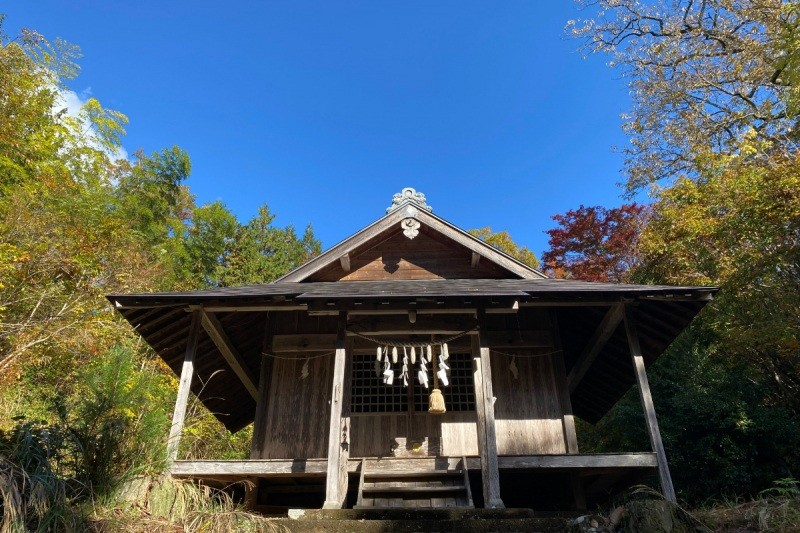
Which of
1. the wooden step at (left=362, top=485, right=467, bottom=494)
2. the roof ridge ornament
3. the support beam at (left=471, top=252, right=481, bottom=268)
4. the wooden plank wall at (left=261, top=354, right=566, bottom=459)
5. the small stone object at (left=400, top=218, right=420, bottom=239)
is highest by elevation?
the roof ridge ornament

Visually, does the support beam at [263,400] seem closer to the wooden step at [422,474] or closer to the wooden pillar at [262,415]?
the wooden pillar at [262,415]

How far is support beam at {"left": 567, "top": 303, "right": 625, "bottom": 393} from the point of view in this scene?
26.8 feet

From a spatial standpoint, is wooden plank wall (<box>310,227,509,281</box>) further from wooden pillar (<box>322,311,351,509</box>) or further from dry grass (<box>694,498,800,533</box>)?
dry grass (<box>694,498,800,533</box>)

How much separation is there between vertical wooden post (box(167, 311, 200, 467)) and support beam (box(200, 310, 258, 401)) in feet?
0.71

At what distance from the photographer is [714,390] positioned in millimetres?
12805

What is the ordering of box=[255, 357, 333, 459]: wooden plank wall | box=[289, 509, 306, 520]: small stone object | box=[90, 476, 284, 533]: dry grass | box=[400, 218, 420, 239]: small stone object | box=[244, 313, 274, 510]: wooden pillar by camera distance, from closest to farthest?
box=[90, 476, 284, 533]: dry grass < box=[289, 509, 306, 520]: small stone object < box=[244, 313, 274, 510]: wooden pillar < box=[255, 357, 333, 459]: wooden plank wall < box=[400, 218, 420, 239]: small stone object

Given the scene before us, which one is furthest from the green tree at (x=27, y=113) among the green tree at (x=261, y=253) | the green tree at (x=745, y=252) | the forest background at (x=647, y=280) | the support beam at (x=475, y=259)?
the green tree at (x=745, y=252)

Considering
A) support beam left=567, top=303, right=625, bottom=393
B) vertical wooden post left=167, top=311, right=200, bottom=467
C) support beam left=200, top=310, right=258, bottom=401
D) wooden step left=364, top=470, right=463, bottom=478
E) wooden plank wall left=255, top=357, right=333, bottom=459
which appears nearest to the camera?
vertical wooden post left=167, top=311, right=200, bottom=467

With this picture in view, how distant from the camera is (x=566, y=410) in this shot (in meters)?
8.90

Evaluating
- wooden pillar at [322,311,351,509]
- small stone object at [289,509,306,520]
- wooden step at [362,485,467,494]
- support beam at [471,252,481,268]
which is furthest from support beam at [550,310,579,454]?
small stone object at [289,509,306,520]

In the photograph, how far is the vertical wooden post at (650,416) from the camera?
21.8 feet

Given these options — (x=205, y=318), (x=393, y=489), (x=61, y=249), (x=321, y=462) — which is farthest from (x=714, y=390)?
(x=61, y=249)

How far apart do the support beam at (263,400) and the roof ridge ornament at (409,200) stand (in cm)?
340

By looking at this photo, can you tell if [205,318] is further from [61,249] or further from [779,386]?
[779,386]
